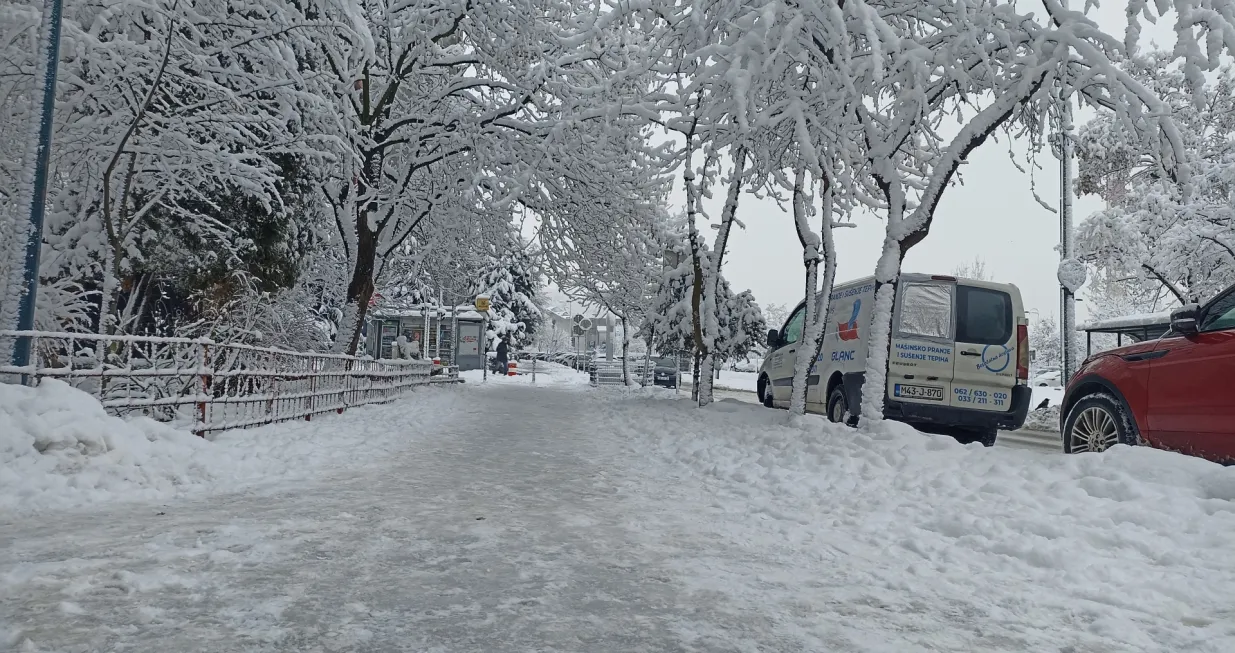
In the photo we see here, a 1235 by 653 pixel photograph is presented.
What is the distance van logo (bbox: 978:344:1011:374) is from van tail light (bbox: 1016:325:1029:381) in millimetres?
146

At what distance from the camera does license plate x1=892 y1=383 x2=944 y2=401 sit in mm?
9742

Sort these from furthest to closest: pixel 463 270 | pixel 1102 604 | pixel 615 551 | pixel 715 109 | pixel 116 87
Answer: pixel 463 270
pixel 116 87
pixel 715 109
pixel 615 551
pixel 1102 604

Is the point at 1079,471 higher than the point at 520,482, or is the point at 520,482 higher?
the point at 1079,471

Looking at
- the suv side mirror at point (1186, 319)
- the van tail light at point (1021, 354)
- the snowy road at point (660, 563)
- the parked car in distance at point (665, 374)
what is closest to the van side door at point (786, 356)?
the van tail light at point (1021, 354)

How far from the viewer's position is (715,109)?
864 cm

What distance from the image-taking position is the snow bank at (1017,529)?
139 inches

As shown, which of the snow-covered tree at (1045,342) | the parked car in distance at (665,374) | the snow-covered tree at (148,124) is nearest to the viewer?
the snow-covered tree at (148,124)

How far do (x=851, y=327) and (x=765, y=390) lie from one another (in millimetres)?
4822

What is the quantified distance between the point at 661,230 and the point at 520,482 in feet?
44.0

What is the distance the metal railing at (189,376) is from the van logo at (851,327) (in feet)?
25.0

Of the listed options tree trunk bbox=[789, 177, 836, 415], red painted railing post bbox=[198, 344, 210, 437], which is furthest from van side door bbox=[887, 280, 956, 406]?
red painted railing post bbox=[198, 344, 210, 437]

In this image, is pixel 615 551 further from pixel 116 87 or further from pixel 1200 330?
pixel 116 87

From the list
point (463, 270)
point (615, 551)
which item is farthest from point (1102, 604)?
point (463, 270)

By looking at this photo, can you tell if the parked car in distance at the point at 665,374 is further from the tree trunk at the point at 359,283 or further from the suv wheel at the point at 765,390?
the tree trunk at the point at 359,283
